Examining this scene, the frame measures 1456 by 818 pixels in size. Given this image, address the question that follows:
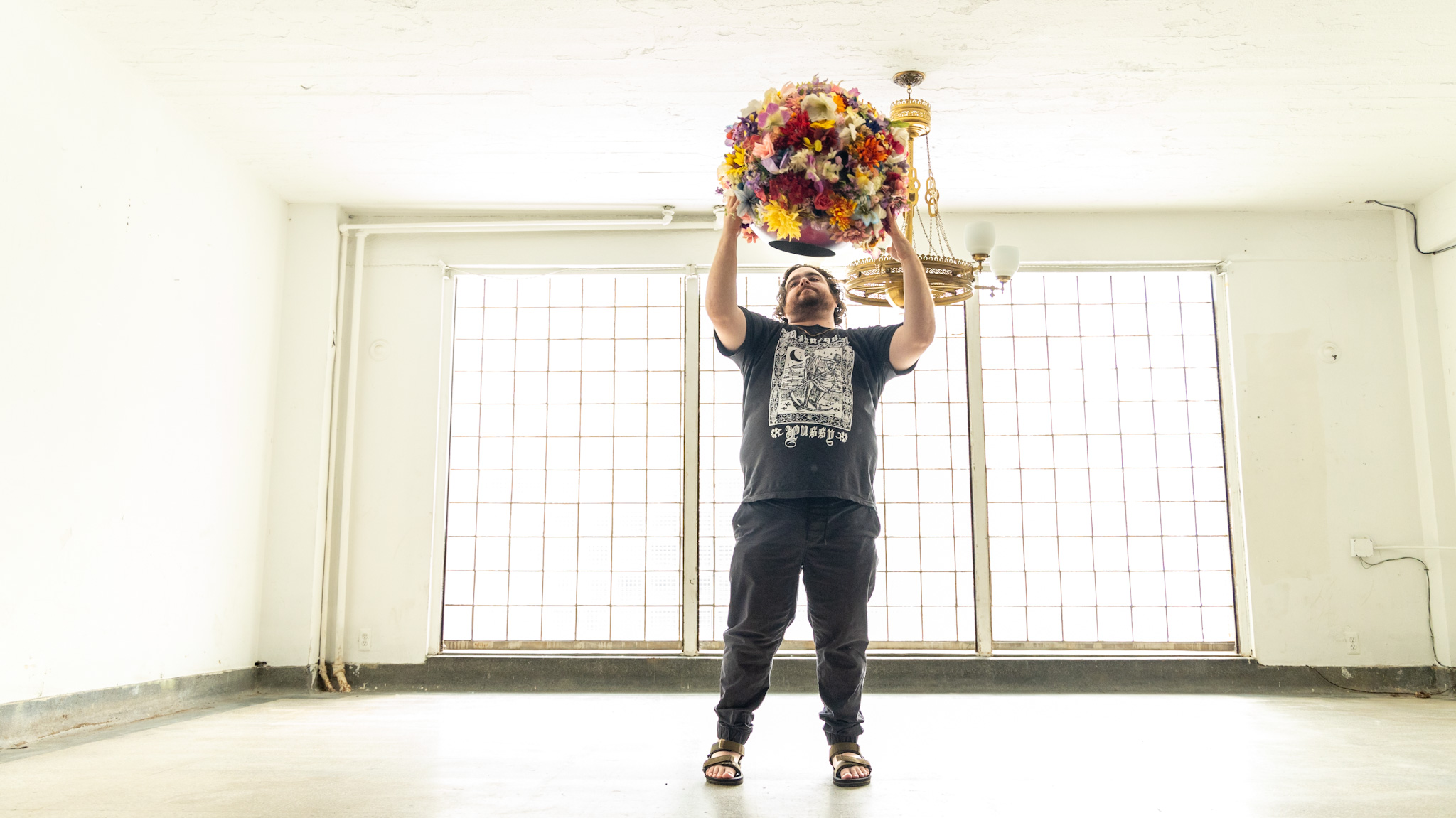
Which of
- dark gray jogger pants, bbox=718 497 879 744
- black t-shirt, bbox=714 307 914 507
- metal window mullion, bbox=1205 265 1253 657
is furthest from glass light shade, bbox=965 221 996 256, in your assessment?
metal window mullion, bbox=1205 265 1253 657

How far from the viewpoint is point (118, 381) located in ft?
13.3

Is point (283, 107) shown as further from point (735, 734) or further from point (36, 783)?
point (735, 734)

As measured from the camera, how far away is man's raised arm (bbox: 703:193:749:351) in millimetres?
2580

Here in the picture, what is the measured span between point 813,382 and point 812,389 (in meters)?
0.02

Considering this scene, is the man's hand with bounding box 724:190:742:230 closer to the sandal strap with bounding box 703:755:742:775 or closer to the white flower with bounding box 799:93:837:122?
the white flower with bounding box 799:93:837:122

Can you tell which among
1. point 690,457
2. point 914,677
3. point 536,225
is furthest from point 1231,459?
point 536,225

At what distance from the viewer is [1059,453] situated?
5742mm

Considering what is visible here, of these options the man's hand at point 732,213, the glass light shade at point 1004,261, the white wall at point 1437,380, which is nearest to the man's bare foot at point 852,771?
the man's hand at point 732,213

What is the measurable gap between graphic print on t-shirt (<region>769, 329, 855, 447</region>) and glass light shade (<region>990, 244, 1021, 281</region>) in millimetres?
1170

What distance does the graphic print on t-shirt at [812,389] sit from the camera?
2699 mm

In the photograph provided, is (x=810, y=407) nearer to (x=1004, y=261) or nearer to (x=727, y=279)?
(x=727, y=279)

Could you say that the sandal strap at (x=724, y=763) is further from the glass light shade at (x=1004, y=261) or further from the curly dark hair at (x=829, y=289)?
the glass light shade at (x=1004, y=261)

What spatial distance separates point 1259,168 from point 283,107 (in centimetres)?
507

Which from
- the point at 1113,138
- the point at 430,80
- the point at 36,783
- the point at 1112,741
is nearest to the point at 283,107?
the point at 430,80
